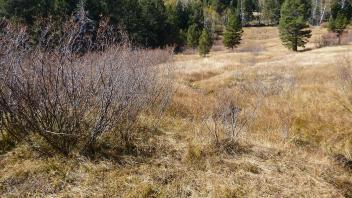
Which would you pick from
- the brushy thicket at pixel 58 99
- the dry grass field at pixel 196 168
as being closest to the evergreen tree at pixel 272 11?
the dry grass field at pixel 196 168

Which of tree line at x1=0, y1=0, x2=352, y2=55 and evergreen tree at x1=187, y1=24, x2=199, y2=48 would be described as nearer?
tree line at x1=0, y1=0, x2=352, y2=55

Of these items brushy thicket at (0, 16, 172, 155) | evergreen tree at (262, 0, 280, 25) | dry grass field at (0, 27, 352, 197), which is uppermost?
evergreen tree at (262, 0, 280, 25)

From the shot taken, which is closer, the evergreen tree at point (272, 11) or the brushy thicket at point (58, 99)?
the brushy thicket at point (58, 99)

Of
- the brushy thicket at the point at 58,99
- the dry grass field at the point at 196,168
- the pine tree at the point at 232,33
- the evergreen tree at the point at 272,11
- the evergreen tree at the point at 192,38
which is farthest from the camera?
the evergreen tree at the point at 272,11

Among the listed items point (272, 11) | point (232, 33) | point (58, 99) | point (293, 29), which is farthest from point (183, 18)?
point (58, 99)

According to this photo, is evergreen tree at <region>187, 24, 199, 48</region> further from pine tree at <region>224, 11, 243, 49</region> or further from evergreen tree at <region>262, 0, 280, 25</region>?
evergreen tree at <region>262, 0, 280, 25</region>

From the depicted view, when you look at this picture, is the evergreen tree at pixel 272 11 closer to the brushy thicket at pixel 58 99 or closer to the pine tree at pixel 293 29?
the pine tree at pixel 293 29

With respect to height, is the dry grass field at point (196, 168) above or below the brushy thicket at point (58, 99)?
below

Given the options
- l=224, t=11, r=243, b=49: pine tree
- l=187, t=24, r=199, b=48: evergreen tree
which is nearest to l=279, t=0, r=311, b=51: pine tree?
l=224, t=11, r=243, b=49: pine tree

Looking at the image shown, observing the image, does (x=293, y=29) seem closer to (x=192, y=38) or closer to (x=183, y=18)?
(x=192, y=38)

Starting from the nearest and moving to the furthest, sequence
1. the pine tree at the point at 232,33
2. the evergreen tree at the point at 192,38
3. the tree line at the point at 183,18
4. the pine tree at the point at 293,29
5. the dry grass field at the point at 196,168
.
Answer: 1. the dry grass field at the point at 196,168
2. the tree line at the point at 183,18
3. the pine tree at the point at 293,29
4. the pine tree at the point at 232,33
5. the evergreen tree at the point at 192,38

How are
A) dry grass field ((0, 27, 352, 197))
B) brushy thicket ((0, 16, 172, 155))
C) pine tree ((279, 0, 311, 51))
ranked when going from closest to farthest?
1. dry grass field ((0, 27, 352, 197))
2. brushy thicket ((0, 16, 172, 155))
3. pine tree ((279, 0, 311, 51))

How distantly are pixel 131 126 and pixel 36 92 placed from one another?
1641mm

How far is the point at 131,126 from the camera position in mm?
5562
